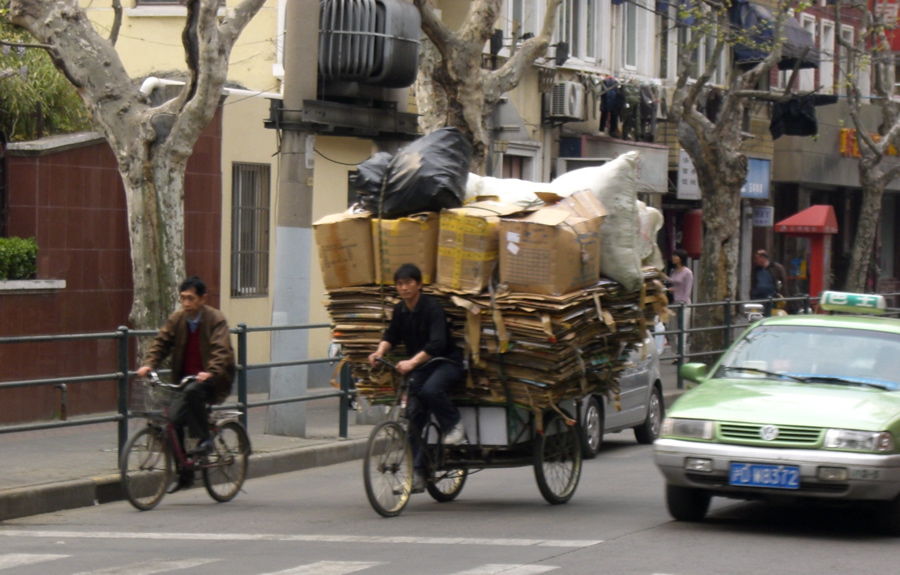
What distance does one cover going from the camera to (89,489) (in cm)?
1145

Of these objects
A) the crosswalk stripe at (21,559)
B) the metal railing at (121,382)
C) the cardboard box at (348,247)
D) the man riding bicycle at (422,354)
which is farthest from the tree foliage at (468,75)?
the crosswalk stripe at (21,559)

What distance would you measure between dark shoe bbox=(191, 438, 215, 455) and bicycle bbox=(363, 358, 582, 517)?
4.92 feet

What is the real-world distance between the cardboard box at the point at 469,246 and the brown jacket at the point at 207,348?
186 centimetres

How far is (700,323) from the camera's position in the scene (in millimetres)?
23234

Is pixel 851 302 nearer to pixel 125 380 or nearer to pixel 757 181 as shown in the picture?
pixel 125 380

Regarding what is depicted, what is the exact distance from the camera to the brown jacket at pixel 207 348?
10969 millimetres

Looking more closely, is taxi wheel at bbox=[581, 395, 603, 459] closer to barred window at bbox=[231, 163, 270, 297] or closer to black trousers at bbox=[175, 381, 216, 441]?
black trousers at bbox=[175, 381, 216, 441]

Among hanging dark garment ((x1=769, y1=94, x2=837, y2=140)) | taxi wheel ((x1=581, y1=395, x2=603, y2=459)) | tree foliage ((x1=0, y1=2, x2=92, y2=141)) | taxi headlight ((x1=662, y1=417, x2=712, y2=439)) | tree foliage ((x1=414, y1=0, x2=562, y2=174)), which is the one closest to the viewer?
taxi headlight ((x1=662, y1=417, x2=712, y2=439))

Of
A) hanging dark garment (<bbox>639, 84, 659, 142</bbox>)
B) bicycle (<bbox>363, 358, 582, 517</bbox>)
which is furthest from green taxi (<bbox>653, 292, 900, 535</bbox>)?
hanging dark garment (<bbox>639, 84, 659, 142</bbox>)

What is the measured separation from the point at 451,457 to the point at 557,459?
87 centimetres

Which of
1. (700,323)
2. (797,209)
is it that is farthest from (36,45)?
(797,209)

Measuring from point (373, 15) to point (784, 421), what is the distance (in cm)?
975

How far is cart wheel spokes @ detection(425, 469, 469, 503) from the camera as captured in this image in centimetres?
1091

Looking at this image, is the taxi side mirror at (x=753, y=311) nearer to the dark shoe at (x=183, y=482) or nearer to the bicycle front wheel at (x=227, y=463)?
the bicycle front wheel at (x=227, y=463)
